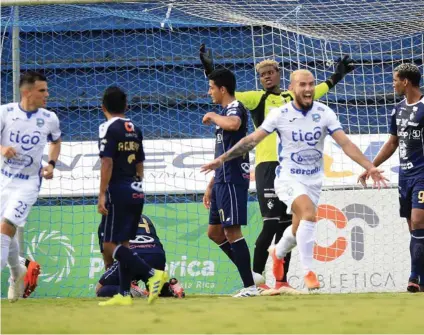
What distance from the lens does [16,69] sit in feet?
42.1

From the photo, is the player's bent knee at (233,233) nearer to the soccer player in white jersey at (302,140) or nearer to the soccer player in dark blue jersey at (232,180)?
the soccer player in dark blue jersey at (232,180)

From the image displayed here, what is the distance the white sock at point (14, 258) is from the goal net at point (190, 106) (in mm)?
3236

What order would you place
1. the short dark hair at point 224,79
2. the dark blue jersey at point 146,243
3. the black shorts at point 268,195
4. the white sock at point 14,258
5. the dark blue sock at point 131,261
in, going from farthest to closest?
1. the dark blue jersey at point 146,243
2. the black shorts at point 268,195
3. the short dark hair at point 224,79
4. the white sock at point 14,258
5. the dark blue sock at point 131,261

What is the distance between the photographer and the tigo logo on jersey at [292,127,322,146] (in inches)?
346

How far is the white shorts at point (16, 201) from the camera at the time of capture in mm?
8586

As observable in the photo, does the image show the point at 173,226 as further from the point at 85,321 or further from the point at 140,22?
the point at 85,321

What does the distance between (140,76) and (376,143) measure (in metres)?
3.68

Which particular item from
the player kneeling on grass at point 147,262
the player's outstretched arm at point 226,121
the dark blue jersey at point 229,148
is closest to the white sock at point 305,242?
the dark blue jersey at point 229,148

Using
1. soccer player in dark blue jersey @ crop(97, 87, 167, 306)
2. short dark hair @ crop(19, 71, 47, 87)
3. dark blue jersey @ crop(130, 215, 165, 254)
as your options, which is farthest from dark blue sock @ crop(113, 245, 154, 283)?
dark blue jersey @ crop(130, 215, 165, 254)

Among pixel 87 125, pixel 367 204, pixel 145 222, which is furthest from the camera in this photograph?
pixel 87 125

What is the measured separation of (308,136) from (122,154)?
62.3 inches

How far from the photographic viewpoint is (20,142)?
28.5 ft

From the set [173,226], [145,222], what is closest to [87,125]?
[173,226]

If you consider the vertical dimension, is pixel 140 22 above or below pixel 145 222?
above
